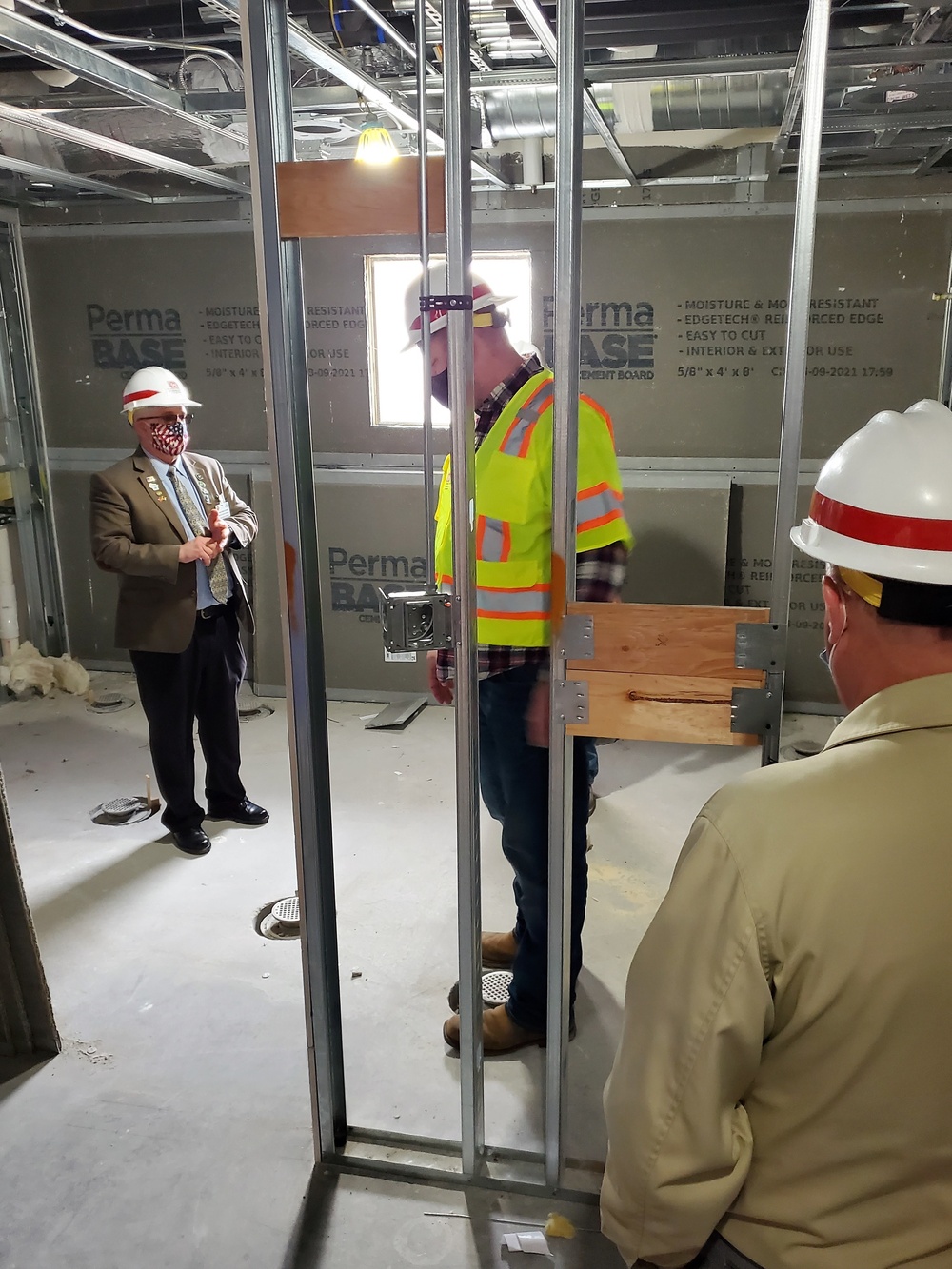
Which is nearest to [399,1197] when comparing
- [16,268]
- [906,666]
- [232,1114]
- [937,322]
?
[232,1114]

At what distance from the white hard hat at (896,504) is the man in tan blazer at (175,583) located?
8.03 ft

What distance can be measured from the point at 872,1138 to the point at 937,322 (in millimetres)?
3963

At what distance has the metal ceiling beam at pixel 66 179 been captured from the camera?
360 cm

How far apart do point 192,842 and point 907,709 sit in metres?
2.84

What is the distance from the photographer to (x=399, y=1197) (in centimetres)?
188

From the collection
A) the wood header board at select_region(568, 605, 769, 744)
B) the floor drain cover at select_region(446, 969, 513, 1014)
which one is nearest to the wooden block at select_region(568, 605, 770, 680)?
the wood header board at select_region(568, 605, 769, 744)

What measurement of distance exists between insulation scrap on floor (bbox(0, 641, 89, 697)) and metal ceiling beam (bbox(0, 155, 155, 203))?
2.27 m

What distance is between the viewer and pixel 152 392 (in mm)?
3115

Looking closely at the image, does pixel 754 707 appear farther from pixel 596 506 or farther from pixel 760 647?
pixel 596 506

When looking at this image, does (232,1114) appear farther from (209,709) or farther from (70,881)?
(209,709)

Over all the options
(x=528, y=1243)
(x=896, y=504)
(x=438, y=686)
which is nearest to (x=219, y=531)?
(x=438, y=686)

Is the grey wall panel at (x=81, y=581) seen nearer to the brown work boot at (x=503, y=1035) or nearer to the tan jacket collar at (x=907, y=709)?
the brown work boot at (x=503, y=1035)

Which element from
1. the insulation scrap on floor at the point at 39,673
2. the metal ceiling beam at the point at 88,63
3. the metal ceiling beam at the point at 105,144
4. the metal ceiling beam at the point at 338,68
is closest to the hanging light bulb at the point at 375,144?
the metal ceiling beam at the point at 338,68

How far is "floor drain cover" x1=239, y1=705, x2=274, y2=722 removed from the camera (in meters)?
4.54
